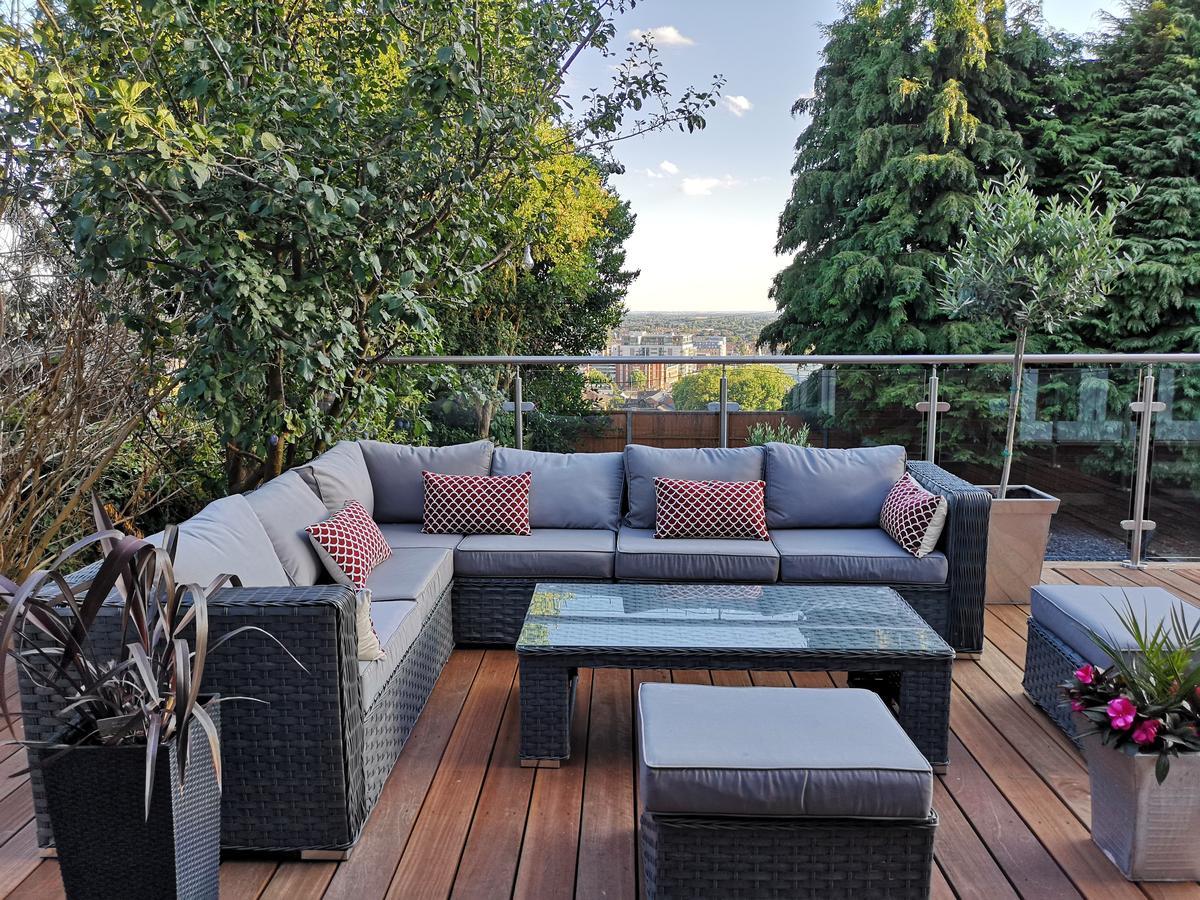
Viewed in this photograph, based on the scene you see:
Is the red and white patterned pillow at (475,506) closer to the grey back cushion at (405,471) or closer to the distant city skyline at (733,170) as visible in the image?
the grey back cushion at (405,471)

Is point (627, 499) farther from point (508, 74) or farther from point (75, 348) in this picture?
point (75, 348)

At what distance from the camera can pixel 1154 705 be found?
209cm

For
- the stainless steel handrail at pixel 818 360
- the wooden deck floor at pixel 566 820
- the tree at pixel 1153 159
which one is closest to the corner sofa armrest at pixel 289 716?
the wooden deck floor at pixel 566 820

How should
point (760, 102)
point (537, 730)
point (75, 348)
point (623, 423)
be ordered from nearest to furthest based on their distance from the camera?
point (537, 730)
point (75, 348)
point (623, 423)
point (760, 102)

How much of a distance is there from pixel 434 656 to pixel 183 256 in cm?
176

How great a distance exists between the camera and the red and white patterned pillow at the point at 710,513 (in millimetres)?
3818

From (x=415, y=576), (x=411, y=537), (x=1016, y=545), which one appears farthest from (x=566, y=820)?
(x=1016, y=545)

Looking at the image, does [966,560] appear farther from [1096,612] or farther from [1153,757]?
[1153,757]

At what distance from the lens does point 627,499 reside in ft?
13.6

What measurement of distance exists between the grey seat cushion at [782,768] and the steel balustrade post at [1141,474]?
11.3ft

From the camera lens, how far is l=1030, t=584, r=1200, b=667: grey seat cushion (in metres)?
2.73

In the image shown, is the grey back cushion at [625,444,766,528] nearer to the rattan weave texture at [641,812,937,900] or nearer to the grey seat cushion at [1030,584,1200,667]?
the grey seat cushion at [1030,584,1200,667]

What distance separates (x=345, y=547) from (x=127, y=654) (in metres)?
1.19

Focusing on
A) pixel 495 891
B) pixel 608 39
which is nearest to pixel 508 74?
pixel 608 39
